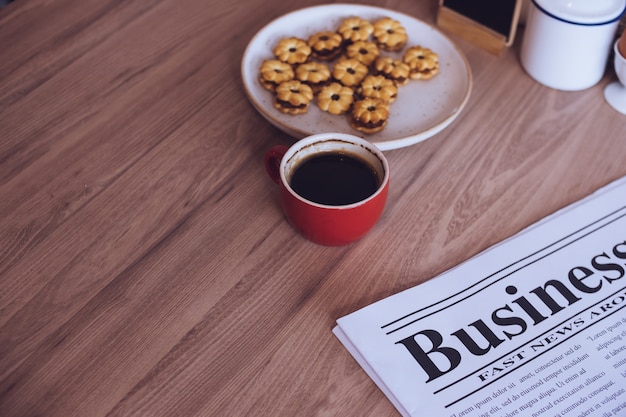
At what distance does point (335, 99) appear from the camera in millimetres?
892

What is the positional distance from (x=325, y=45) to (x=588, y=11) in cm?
36

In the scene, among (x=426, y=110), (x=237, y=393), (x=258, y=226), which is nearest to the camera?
(x=237, y=393)

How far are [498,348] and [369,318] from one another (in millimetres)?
140

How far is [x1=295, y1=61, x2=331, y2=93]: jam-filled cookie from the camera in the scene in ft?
2.98

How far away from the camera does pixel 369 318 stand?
72 cm

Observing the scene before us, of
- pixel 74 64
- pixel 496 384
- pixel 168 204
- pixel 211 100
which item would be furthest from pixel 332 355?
pixel 74 64

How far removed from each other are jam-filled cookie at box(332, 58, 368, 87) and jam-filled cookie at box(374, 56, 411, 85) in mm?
21

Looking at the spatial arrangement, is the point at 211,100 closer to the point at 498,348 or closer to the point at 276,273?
the point at 276,273

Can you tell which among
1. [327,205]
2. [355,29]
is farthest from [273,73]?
[327,205]

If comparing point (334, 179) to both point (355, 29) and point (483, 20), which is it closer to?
point (355, 29)

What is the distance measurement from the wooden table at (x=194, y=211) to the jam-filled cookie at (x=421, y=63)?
0.08 m

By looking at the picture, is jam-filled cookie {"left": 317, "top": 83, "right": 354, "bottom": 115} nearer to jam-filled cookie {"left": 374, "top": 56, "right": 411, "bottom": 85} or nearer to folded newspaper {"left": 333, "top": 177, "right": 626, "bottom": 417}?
jam-filled cookie {"left": 374, "top": 56, "right": 411, "bottom": 85}

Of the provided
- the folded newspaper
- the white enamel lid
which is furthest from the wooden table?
the white enamel lid

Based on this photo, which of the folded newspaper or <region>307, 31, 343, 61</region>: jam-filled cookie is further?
<region>307, 31, 343, 61</region>: jam-filled cookie
